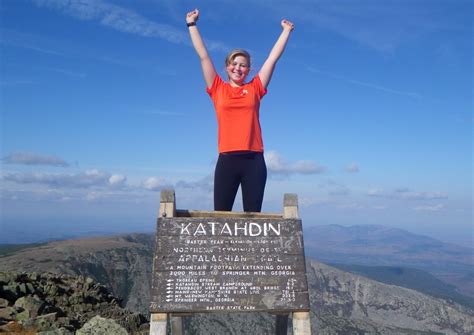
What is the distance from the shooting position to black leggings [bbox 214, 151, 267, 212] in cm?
825

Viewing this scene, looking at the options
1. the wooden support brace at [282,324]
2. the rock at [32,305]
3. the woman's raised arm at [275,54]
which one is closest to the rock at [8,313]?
the rock at [32,305]

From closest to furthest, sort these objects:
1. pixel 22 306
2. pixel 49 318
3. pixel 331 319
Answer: pixel 49 318, pixel 22 306, pixel 331 319

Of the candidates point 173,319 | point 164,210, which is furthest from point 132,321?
point 164,210

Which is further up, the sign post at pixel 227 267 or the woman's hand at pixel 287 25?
the woman's hand at pixel 287 25

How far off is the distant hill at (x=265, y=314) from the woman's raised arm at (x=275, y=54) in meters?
73.7

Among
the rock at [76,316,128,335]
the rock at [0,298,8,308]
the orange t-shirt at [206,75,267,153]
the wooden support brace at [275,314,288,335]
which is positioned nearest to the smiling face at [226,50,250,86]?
A: the orange t-shirt at [206,75,267,153]

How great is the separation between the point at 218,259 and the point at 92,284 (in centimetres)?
1923

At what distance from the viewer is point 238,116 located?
8195mm

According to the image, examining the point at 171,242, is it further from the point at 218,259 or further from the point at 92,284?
the point at 92,284

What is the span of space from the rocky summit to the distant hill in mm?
58484

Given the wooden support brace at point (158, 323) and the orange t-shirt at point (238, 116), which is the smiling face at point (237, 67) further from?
the wooden support brace at point (158, 323)

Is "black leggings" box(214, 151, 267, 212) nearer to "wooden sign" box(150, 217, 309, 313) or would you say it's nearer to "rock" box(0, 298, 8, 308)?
"wooden sign" box(150, 217, 309, 313)

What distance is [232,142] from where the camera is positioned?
26.8ft

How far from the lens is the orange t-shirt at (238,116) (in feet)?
26.7
